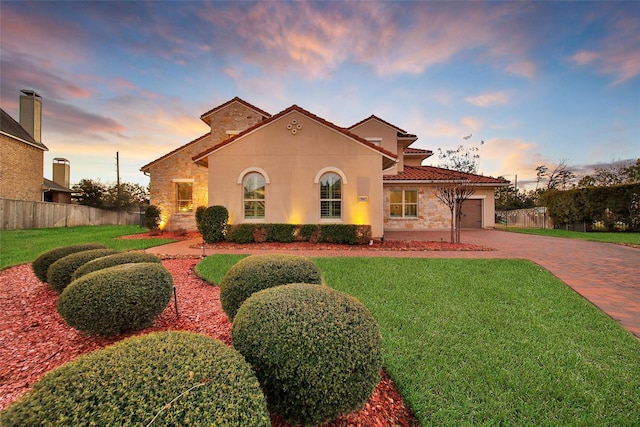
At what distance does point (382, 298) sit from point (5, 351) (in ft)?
17.9

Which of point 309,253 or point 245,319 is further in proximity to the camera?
point 309,253

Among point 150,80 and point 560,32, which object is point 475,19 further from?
point 150,80

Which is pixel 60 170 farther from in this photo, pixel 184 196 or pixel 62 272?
pixel 62 272

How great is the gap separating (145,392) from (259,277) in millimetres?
2292

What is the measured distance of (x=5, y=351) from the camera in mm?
3291

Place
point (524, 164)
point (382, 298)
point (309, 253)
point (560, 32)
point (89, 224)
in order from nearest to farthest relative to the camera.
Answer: point (382, 298)
point (309, 253)
point (560, 32)
point (89, 224)
point (524, 164)

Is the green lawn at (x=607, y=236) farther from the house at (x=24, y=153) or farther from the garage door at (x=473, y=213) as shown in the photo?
the house at (x=24, y=153)

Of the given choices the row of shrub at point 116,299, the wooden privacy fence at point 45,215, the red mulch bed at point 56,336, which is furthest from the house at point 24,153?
the row of shrub at point 116,299

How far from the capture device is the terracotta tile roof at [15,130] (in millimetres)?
21188

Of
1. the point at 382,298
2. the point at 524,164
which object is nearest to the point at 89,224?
the point at 382,298

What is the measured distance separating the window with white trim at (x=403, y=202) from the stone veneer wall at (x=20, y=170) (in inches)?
1155

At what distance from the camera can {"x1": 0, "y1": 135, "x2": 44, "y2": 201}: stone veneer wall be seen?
20.6 m

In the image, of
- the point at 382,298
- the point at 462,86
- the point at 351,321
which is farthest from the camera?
the point at 462,86

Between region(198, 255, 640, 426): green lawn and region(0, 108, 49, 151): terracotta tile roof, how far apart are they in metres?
28.2
